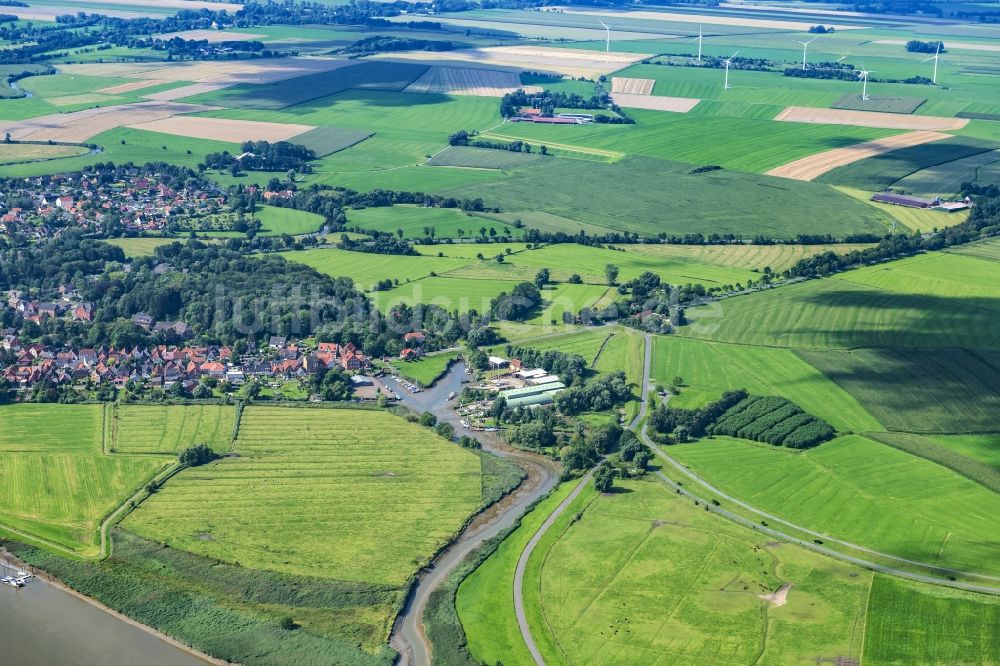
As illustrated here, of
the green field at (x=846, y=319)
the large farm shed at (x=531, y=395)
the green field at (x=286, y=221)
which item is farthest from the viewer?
the green field at (x=286, y=221)

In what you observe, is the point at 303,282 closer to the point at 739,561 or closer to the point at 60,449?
the point at 60,449

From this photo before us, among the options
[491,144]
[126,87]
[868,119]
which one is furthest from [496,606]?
[126,87]

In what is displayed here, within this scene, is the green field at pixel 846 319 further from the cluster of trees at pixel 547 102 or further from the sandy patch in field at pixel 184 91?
the sandy patch in field at pixel 184 91

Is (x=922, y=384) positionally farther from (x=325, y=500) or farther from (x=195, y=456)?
(x=195, y=456)

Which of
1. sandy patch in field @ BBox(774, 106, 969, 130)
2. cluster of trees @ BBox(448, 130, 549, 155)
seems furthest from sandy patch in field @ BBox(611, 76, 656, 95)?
cluster of trees @ BBox(448, 130, 549, 155)

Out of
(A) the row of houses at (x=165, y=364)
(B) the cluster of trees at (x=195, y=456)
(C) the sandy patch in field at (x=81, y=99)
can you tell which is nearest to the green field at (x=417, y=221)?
(A) the row of houses at (x=165, y=364)

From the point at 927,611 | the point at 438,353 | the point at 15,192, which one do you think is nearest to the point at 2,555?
the point at 438,353

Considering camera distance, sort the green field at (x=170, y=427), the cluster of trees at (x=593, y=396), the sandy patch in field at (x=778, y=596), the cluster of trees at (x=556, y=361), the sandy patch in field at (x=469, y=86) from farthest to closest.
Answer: the sandy patch in field at (x=469, y=86), the cluster of trees at (x=556, y=361), the cluster of trees at (x=593, y=396), the green field at (x=170, y=427), the sandy patch in field at (x=778, y=596)
